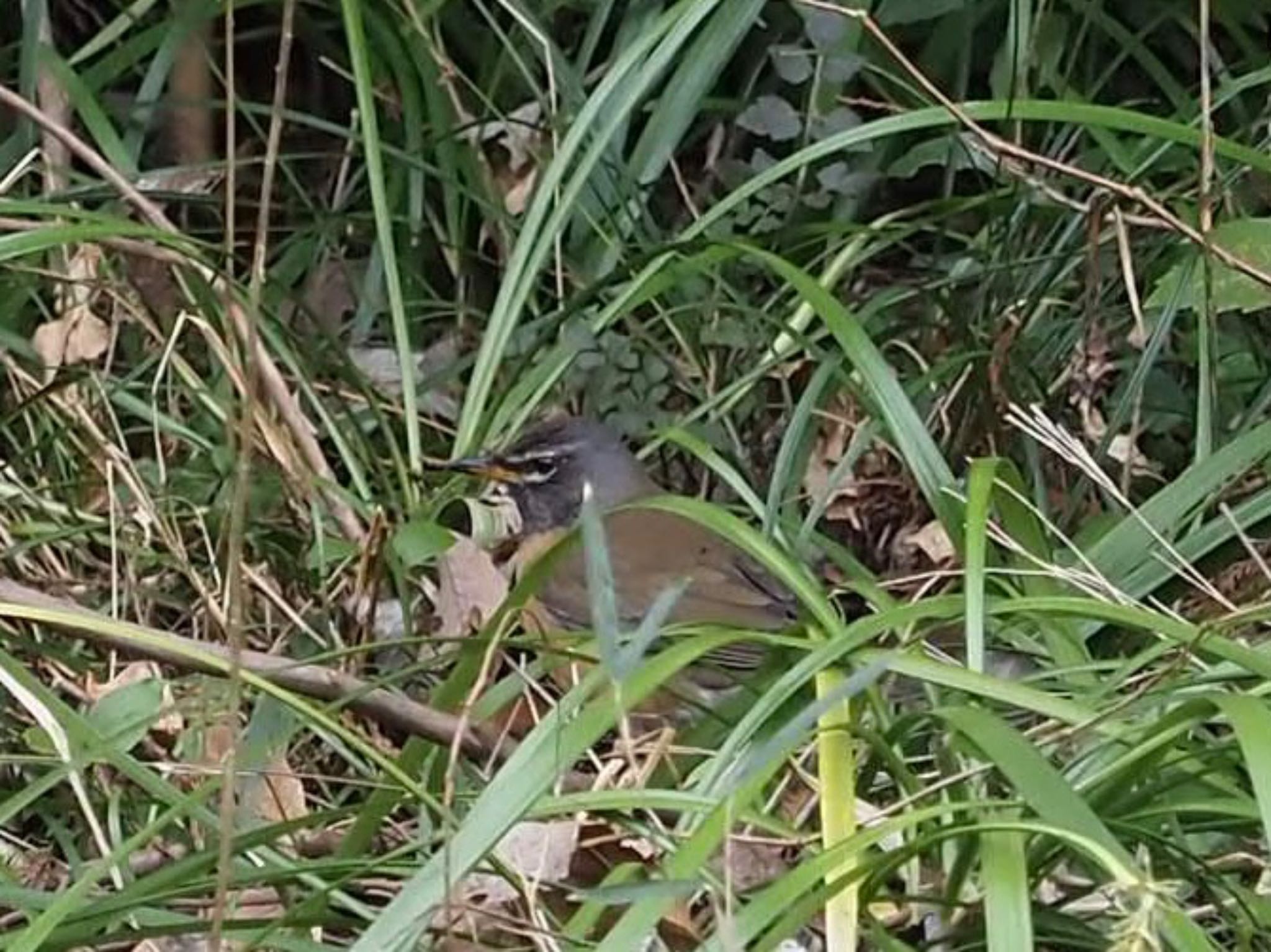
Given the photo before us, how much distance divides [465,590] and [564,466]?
0.42 meters

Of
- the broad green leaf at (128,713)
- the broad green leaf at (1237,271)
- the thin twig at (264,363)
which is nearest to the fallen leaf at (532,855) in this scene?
the broad green leaf at (128,713)

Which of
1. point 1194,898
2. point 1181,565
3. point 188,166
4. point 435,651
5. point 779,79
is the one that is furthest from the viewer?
point 779,79

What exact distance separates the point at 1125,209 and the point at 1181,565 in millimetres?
948

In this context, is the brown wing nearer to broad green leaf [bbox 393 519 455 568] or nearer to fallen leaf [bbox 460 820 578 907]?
broad green leaf [bbox 393 519 455 568]

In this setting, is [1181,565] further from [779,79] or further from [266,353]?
[779,79]

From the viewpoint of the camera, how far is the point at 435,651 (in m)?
3.68

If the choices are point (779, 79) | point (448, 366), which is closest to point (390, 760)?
point (448, 366)

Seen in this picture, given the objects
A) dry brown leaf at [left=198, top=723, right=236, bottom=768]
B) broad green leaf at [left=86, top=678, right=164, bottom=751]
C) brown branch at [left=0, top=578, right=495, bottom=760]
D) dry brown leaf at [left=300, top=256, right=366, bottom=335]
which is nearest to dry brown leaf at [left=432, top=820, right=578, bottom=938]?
brown branch at [left=0, top=578, right=495, bottom=760]

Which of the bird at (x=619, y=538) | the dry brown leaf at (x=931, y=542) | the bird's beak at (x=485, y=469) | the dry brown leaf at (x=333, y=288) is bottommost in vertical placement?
the dry brown leaf at (x=931, y=542)

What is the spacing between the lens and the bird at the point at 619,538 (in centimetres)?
405

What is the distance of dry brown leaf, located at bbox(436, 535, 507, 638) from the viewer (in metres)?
3.85

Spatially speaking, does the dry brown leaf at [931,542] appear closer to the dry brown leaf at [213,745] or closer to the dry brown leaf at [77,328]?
the dry brown leaf at [213,745]

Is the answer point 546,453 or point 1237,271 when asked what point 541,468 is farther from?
point 1237,271

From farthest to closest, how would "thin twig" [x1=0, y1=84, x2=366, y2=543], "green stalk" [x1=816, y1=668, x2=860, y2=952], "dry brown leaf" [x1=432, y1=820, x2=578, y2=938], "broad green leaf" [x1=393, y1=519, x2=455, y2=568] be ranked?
"broad green leaf" [x1=393, y1=519, x2=455, y2=568] < "thin twig" [x1=0, y1=84, x2=366, y2=543] < "dry brown leaf" [x1=432, y1=820, x2=578, y2=938] < "green stalk" [x1=816, y1=668, x2=860, y2=952]
